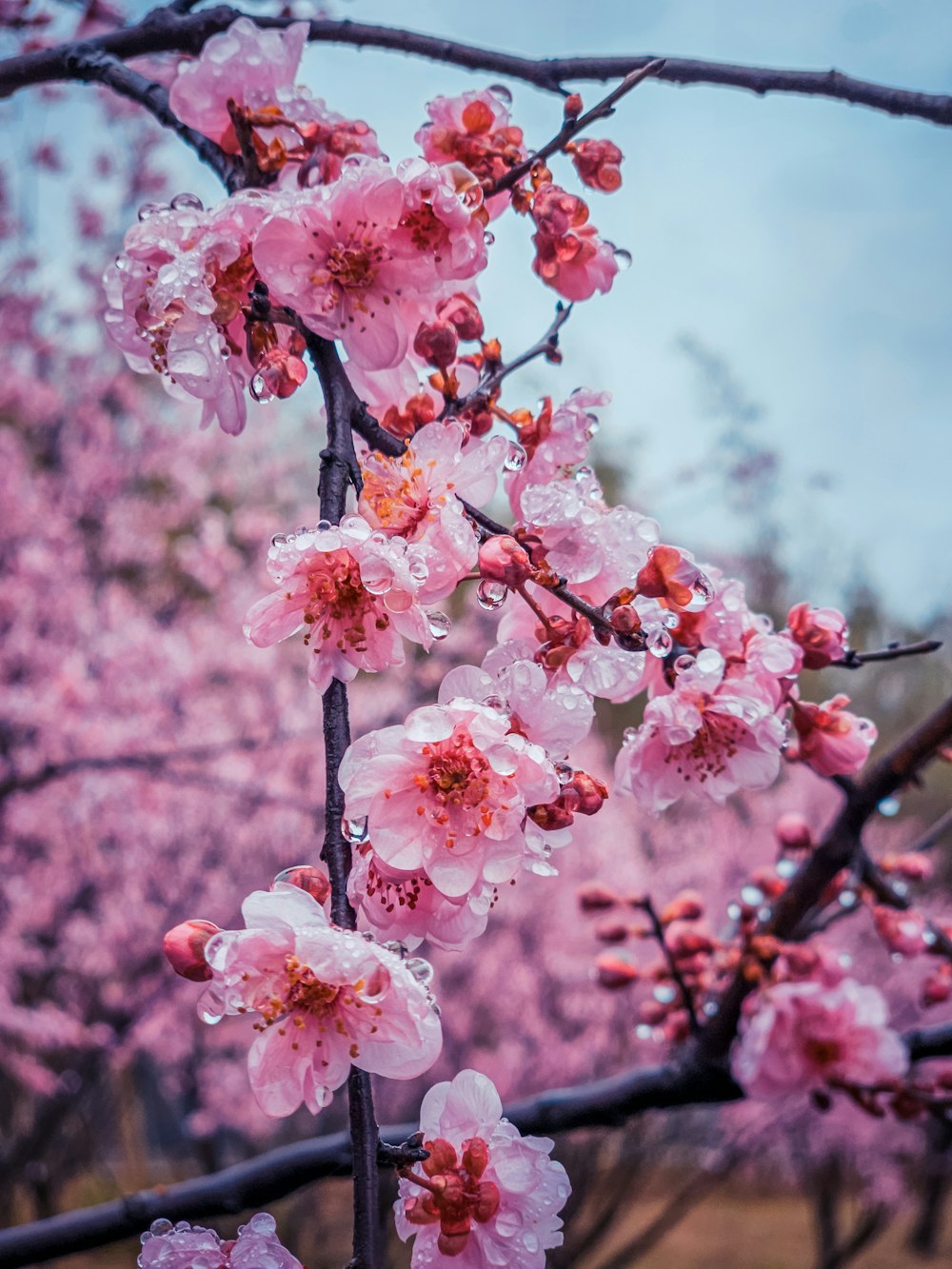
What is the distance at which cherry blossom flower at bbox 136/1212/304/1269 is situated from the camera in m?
0.50

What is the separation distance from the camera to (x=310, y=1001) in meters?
0.51

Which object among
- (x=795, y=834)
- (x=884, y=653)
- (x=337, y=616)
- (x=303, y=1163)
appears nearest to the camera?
(x=337, y=616)

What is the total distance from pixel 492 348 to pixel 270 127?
253 mm

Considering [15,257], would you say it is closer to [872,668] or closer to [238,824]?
[238,824]

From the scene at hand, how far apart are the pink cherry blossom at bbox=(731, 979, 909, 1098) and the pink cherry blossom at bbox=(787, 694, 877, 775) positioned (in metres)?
0.48

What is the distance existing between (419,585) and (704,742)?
312 mm

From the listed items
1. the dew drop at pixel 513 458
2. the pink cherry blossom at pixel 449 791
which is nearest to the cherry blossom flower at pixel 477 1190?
the pink cherry blossom at pixel 449 791

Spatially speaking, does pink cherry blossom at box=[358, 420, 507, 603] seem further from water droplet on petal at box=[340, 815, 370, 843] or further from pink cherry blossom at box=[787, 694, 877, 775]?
pink cherry blossom at box=[787, 694, 877, 775]

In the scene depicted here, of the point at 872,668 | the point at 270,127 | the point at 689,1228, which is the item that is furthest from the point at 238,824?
the point at 689,1228

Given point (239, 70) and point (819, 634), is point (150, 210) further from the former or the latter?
point (819, 634)

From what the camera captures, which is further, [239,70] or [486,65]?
[486,65]

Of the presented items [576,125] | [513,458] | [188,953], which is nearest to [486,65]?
[576,125]

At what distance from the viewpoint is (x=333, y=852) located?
52cm

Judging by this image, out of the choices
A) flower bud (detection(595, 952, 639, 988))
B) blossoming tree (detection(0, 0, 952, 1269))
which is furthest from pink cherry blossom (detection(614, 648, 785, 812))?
flower bud (detection(595, 952, 639, 988))
